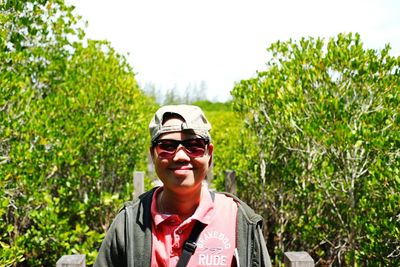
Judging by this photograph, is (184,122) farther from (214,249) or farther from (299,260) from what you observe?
(299,260)

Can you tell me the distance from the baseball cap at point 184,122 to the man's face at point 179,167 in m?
0.02

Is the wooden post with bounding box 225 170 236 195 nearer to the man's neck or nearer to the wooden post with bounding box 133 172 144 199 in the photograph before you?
the wooden post with bounding box 133 172 144 199

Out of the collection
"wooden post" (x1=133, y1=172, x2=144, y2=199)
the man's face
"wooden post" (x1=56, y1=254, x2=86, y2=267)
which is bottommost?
"wooden post" (x1=133, y1=172, x2=144, y2=199)

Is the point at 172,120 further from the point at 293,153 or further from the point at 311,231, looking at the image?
the point at 293,153

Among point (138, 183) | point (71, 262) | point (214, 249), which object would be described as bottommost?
point (138, 183)

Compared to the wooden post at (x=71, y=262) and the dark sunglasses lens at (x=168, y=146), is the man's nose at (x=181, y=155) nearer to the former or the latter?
the dark sunglasses lens at (x=168, y=146)

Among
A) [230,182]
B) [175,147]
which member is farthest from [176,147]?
[230,182]

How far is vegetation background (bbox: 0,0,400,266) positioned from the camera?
4328mm

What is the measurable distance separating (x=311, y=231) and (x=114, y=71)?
14.3ft

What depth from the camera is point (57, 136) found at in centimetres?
502

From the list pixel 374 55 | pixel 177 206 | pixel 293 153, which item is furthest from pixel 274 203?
pixel 177 206

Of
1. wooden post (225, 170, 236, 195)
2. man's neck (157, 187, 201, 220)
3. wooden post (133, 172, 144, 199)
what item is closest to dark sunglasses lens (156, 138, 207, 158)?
man's neck (157, 187, 201, 220)

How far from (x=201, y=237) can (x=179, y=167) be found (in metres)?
0.31

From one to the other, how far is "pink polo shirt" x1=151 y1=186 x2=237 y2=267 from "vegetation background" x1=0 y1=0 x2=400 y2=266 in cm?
254
